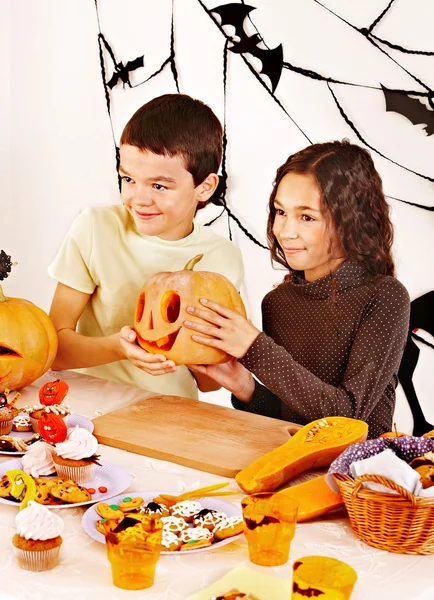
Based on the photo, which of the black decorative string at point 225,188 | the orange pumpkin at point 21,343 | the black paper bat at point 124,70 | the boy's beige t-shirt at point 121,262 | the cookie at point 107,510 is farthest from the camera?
the black paper bat at point 124,70

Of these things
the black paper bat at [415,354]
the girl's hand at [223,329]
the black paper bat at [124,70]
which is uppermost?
the black paper bat at [124,70]

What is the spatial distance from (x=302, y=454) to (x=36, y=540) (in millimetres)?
489

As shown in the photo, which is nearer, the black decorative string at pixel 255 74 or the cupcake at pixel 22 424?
the cupcake at pixel 22 424

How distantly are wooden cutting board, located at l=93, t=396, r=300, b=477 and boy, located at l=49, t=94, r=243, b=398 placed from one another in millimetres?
192

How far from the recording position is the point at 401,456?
46.6 inches

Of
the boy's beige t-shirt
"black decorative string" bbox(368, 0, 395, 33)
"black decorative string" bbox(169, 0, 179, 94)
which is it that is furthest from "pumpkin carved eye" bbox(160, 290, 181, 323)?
"black decorative string" bbox(169, 0, 179, 94)

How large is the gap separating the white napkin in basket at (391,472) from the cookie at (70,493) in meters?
0.40

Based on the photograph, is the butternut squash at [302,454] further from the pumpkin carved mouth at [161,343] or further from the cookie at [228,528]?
the pumpkin carved mouth at [161,343]

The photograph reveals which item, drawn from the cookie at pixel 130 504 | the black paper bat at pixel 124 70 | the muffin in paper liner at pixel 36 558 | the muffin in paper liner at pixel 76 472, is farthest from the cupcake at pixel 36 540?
the black paper bat at pixel 124 70

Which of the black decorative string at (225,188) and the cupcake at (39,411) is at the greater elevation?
the black decorative string at (225,188)

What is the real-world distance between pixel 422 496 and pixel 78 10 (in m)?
2.99

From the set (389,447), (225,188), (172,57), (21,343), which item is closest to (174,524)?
(389,447)

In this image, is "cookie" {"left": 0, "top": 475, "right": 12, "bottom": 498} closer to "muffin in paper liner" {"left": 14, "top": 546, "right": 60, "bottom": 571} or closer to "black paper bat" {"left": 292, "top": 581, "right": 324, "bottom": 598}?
"muffin in paper liner" {"left": 14, "top": 546, "right": 60, "bottom": 571}

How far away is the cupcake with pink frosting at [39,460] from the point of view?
1251 millimetres
